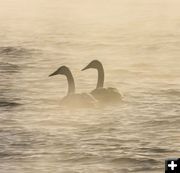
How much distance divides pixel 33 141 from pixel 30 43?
2523cm

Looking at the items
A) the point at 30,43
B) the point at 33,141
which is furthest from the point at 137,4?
the point at 33,141

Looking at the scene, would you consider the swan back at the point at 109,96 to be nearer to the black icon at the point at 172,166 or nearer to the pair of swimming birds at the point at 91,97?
the pair of swimming birds at the point at 91,97

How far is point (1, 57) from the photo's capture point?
46.8 meters

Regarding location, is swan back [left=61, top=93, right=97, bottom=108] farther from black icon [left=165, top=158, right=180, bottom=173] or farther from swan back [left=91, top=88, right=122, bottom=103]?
black icon [left=165, top=158, right=180, bottom=173]

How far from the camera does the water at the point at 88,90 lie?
1040 inches

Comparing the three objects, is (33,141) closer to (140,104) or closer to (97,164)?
(97,164)

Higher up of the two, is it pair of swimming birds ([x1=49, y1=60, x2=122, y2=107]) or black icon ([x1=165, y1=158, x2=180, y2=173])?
black icon ([x1=165, y1=158, x2=180, y2=173])

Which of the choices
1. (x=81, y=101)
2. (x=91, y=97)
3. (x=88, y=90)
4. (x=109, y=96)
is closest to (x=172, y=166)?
(x=81, y=101)

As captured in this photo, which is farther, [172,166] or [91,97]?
[91,97]

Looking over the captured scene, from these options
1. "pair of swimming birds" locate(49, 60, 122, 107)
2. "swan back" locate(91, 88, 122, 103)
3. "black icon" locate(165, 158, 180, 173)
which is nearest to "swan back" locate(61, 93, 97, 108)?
"pair of swimming birds" locate(49, 60, 122, 107)

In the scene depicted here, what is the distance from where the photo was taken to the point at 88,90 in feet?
122

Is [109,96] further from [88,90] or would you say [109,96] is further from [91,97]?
[88,90]

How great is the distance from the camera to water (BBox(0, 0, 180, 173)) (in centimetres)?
2641

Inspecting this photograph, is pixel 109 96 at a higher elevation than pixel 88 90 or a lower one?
higher
